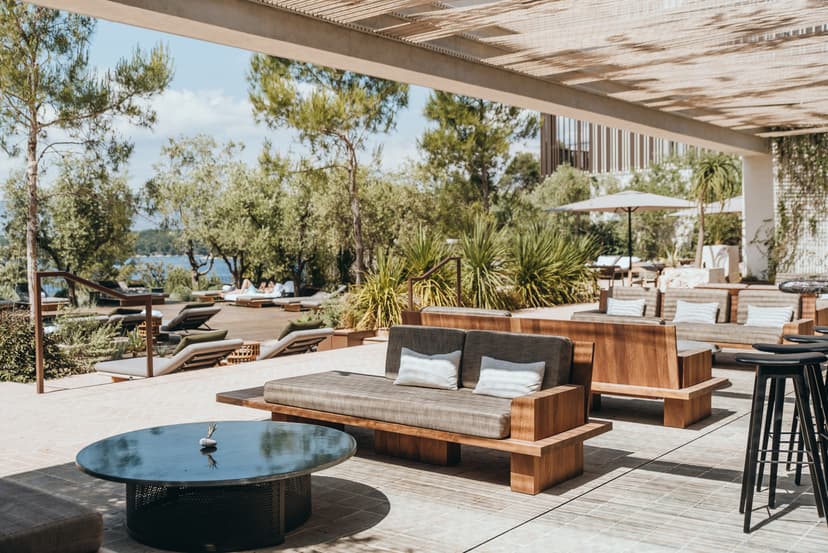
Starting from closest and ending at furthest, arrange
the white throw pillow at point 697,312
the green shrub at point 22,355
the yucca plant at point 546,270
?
1. the white throw pillow at point 697,312
2. the green shrub at point 22,355
3. the yucca plant at point 546,270

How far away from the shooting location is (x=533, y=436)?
4504mm

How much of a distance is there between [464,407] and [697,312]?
534 centimetres

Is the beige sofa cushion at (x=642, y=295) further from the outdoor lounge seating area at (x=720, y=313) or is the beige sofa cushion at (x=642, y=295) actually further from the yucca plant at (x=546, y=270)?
the yucca plant at (x=546, y=270)

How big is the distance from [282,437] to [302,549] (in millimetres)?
808

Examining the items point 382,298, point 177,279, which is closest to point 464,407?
point 382,298

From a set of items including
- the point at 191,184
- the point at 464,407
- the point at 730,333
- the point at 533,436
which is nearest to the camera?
the point at 533,436

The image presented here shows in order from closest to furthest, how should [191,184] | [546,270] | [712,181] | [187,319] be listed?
[187,319]
[546,270]
[712,181]
[191,184]

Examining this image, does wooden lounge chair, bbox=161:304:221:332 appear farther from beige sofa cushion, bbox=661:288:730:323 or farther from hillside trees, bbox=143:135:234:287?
hillside trees, bbox=143:135:234:287

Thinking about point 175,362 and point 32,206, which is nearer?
point 175,362

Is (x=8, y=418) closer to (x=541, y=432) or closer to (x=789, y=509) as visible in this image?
(x=541, y=432)

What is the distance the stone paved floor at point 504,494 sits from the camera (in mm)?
3891

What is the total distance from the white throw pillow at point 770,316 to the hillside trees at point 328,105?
Result: 14.4m

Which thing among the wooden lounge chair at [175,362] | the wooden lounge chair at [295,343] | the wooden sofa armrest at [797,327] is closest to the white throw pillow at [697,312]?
the wooden sofa armrest at [797,327]

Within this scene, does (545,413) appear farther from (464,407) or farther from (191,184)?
(191,184)
